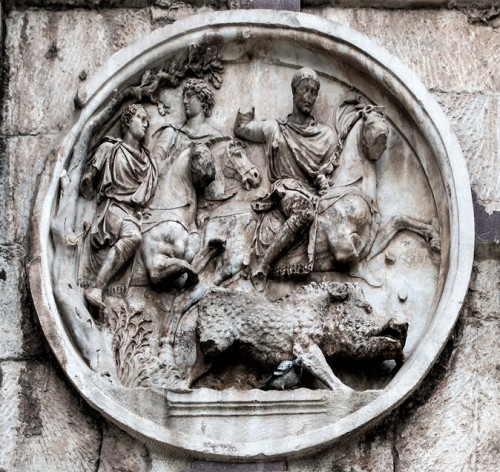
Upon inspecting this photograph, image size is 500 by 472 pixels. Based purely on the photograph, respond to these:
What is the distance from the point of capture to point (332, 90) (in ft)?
32.8

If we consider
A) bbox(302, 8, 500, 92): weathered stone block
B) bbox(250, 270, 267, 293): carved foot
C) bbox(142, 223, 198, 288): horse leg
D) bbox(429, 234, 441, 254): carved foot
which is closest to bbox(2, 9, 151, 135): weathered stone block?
bbox(142, 223, 198, 288): horse leg

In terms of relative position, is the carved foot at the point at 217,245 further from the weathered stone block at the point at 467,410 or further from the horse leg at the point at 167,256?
the weathered stone block at the point at 467,410

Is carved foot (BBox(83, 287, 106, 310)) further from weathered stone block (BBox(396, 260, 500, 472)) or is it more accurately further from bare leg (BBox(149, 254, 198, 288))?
weathered stone block (BBox(396, 260, 500, 472))

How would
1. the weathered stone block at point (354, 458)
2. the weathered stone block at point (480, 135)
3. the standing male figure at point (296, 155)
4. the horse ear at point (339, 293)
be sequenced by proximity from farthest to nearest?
the weathered stone block at point (480, 135) → the standing male figure at point (296, 155) → the horse ear at point (339, 293) → the weathered stone block at point (354, 458)

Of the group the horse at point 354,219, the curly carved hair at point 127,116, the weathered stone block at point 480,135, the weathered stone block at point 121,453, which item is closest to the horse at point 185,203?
the curly carved hair at point 127,116

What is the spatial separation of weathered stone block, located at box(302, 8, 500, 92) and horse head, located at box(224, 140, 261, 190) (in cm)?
107

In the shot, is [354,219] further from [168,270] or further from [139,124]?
[139,124]

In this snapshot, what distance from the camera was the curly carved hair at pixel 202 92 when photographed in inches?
390

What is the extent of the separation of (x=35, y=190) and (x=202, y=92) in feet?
3.83

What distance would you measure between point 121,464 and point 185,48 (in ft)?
8.44

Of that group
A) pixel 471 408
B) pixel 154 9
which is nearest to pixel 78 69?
pixel 154 9

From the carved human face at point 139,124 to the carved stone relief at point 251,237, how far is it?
25mm

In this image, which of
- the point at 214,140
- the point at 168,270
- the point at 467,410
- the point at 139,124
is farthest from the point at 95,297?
the point at 467,410

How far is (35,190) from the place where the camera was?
9.66 meters
